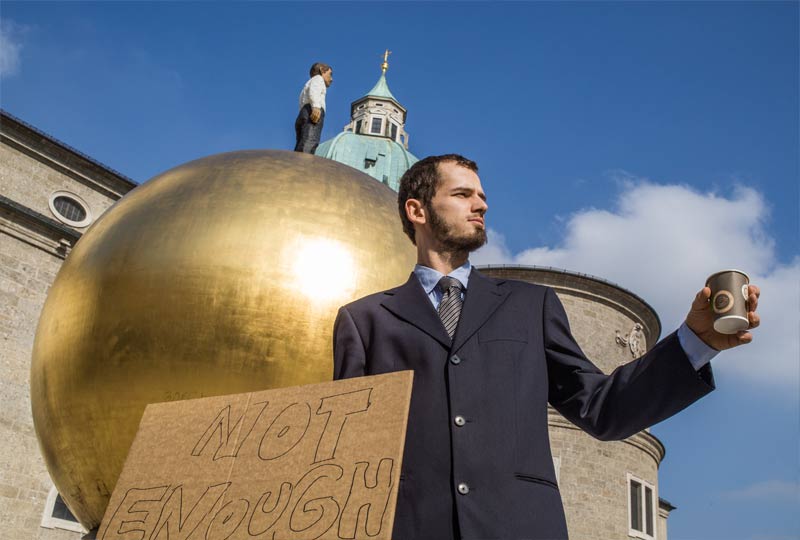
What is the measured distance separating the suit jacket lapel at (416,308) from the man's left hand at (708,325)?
0.74 meters

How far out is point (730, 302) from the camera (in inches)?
80.0

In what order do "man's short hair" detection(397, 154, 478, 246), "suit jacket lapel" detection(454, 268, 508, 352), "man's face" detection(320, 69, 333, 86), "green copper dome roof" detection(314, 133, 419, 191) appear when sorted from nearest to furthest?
"suit jacket lapel" detection(454, 268, 508, 352) < "man's short hair" detection(397, 154, 478, 246) < "man's face" detection(320, 69, 333, 86) < "green copper dome roof" detection(314, 133, 419, 191)

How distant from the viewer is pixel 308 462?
2.01 metres

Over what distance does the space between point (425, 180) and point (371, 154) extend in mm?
52984

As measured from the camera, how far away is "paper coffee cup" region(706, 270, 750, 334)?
6.63 feet

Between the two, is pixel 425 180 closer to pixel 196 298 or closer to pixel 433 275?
pixel 433 275

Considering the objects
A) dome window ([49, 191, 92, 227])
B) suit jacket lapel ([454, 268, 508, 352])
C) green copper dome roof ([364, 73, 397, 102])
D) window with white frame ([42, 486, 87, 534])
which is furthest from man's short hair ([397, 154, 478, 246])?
green copper dome roof ([364, 73, 397, 102])

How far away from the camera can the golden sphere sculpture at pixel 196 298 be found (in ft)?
12.0

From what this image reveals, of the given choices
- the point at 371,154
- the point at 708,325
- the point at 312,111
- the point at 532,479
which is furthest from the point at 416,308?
the point at 371,154

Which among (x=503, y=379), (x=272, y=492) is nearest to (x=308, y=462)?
(x=272, y=492)

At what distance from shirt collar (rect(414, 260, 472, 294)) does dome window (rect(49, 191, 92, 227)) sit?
23.4 meters

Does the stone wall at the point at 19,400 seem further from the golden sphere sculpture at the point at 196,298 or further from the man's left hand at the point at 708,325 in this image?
the man's left hand at the point at 708,325

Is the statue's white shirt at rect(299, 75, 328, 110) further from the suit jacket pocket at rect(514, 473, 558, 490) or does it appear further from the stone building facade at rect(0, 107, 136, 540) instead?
the stone building facade at rect(0, 107, 136, 540)

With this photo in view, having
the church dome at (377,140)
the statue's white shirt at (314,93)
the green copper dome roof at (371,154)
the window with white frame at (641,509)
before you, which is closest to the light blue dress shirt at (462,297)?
the statue's white shirt at (314,93)
